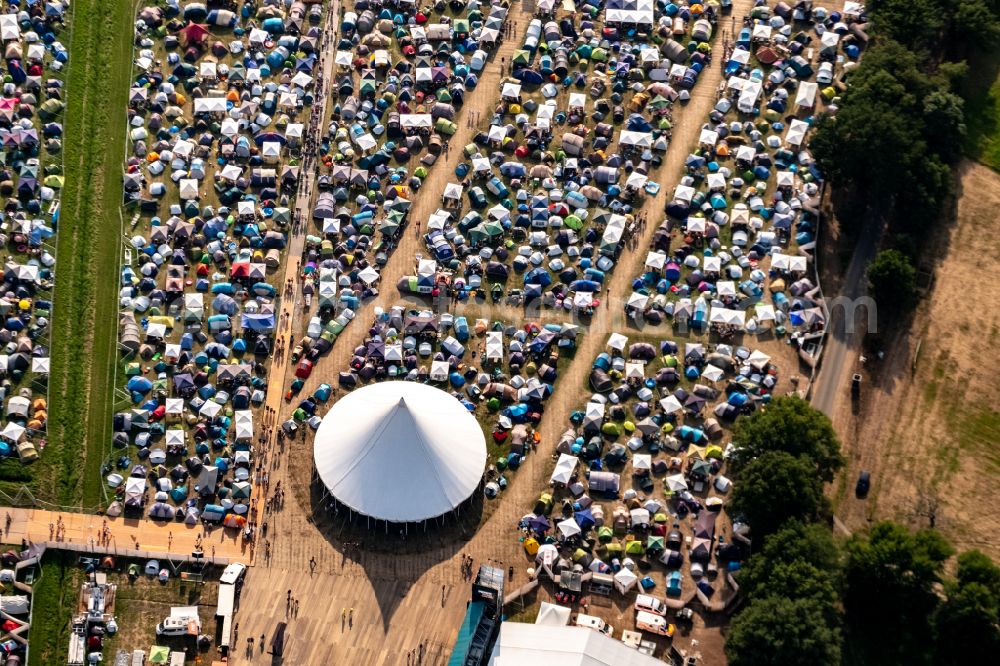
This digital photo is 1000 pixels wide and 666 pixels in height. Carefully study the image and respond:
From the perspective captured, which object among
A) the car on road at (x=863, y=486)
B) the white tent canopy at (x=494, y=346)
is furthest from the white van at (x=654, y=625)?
the white tent canopy at (x=494, y=346)

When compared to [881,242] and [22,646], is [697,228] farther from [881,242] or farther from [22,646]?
[22,646]

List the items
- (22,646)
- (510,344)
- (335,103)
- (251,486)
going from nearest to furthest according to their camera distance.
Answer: (22,646) → (251,486) → (510,344) → (335,103)

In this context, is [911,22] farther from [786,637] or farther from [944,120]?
[786,637]

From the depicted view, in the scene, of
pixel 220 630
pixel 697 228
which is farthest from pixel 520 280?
pixel 220 630

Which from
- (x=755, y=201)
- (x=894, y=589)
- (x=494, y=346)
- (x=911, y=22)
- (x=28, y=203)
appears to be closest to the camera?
(x=894, y=589)

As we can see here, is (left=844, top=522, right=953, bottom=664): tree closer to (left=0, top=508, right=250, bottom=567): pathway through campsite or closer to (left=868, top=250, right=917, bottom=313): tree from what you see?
(left=868, top=250, right=917, bottom=313): tree

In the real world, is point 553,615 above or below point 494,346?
below

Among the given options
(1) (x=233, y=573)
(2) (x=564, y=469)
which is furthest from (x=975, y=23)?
(1) (x=233, y=573)
